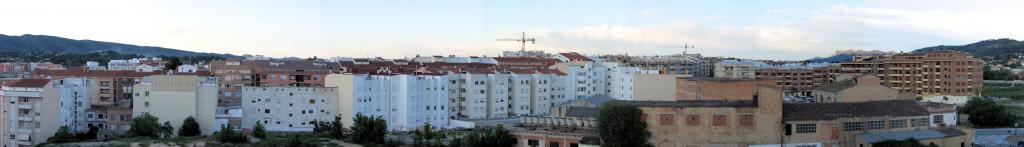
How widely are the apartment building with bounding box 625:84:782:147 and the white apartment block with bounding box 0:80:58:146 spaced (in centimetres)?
2123

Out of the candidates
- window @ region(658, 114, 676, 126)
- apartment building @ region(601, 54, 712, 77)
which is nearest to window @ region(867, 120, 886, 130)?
window @ region(658, 114, 676, 126)

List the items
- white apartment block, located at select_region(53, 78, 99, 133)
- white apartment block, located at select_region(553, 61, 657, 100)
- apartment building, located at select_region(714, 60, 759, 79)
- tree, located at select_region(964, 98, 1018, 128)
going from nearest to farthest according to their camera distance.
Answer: white apartment block, located at select_region(53, 78, 99, 133)
tree, located at select_region(964, 98, 1018, 128)
white apartment block, located at select_region(553, 61, 657, 100)
apartment building, located at select_region(714, 60, 759, 79)

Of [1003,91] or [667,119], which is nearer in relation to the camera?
[667,119]

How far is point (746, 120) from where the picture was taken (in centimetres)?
2609

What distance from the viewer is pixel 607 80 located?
5341 centimetres

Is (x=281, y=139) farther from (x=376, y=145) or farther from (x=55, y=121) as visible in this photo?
(x=55, y=121)

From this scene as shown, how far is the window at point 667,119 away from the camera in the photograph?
2612 centimetres

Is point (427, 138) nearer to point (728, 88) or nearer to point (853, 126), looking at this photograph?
point (728, 88)

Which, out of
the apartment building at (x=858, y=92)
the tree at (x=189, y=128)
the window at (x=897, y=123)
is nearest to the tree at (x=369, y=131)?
the tree at (x=189, y=128)

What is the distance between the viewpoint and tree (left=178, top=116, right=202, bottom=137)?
3588 cm

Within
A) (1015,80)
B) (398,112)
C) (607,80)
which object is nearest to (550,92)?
(607,80)

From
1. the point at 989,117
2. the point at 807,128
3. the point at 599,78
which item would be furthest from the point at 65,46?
the point at 807,128

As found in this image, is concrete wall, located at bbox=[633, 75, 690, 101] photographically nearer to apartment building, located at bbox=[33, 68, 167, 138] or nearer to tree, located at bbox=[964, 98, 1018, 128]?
tree, located at bbox=[964, 98, 1018, 128]

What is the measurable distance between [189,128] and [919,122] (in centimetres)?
2359
